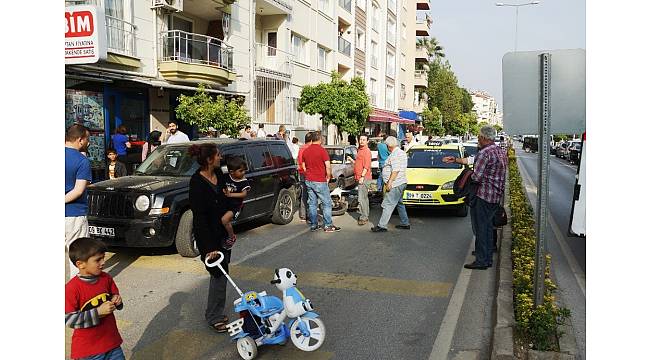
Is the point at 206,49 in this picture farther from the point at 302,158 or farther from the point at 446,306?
the point at 446,306

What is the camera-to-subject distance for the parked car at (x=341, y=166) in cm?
1529

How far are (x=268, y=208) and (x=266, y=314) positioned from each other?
5.67 metres

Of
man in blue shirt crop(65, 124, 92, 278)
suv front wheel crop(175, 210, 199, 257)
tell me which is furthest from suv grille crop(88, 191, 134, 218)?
man in blue shirt crop(65, 124, 92, 278)

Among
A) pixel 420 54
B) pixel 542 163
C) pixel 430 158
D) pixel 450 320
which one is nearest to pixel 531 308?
pixel 450 320

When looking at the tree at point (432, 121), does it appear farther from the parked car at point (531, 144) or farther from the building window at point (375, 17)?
the building window at point (375, 17)

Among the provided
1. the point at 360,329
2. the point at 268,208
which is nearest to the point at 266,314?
the point at 360,329

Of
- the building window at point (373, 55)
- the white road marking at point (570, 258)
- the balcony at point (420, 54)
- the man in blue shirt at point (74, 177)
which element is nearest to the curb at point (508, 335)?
the white road marking at point (570, 258)

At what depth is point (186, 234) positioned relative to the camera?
753cm

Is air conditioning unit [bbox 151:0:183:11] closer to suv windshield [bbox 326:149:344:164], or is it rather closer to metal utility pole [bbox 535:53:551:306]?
suv windshield [bbox 326:149:344:164]

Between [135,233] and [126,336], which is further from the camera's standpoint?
[135,233]

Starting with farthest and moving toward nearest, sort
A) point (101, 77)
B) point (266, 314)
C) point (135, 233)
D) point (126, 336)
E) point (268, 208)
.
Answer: point (101, 77) → point (268, 208) → point (135, 233) → point (126, 336) → point (266, 314)

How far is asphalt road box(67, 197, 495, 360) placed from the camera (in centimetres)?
454

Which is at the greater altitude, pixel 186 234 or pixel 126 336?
pixel 186 234

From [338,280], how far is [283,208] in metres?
4.12
